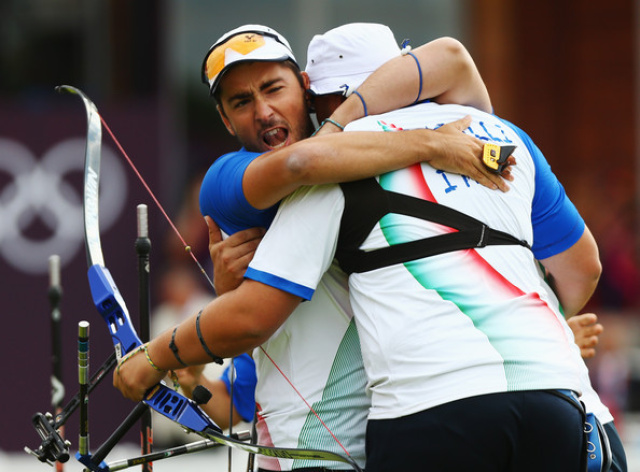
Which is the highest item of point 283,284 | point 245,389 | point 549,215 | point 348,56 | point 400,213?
point 348,56

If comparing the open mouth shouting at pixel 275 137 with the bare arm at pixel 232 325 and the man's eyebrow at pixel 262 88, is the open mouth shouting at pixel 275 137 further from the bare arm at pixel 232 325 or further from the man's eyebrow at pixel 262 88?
the bare arm at pixel 232 325

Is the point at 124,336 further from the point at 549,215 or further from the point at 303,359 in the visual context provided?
the point at 549,215

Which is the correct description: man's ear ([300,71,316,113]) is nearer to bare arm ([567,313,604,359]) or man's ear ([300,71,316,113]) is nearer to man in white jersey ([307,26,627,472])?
man in white jersey ([307,26,627,472])

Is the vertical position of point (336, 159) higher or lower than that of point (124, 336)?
higher

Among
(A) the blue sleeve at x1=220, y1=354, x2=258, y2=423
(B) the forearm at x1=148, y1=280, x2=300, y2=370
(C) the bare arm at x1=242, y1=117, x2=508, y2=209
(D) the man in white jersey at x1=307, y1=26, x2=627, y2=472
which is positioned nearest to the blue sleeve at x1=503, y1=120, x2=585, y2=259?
(D) the man in white jersey at x1=307, y1=26, x2=627, y2=472

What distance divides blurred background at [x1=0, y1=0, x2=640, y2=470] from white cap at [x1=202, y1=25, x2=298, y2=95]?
196 inches

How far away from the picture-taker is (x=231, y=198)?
2730mm

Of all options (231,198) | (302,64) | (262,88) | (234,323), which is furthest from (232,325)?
(302,64)

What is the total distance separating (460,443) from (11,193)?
5.95 metres

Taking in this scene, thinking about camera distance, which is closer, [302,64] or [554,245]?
[554,245]

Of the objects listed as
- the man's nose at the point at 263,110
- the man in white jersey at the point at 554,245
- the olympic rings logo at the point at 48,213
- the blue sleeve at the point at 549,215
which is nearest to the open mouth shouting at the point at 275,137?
the man's nose at the point at 263,110

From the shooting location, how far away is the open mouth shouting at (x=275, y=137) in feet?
9.82

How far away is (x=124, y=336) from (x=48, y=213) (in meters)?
4.94

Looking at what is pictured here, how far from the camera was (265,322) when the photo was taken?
101 inches
